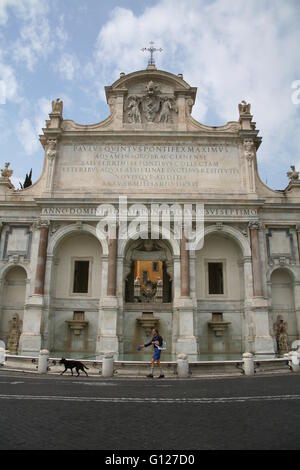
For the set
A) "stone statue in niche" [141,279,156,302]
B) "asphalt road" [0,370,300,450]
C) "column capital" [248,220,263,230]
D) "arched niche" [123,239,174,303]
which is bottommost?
"asphalt road" [0,370,300,450]

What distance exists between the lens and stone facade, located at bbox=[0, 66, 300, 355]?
905 inches

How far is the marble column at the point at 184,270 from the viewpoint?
893 inches

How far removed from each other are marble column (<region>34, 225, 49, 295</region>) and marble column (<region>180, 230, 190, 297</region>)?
7991 mm

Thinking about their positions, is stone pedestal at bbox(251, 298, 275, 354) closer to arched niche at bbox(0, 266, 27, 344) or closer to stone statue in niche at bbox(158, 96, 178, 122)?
stone statue in niche at bbox(158, 96, 178, 122)

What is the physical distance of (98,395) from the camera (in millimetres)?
9836

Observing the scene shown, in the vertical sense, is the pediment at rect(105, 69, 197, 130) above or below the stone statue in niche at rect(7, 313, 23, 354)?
above

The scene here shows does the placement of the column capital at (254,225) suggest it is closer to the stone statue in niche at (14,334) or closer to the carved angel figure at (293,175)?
the carved angel figure at (293,175)

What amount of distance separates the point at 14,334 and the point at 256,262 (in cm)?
1454

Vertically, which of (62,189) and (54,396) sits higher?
(62,189)

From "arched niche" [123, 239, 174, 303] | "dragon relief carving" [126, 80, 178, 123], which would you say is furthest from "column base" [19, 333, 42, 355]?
"dragon relief carving" [126, 80, 178, 123]

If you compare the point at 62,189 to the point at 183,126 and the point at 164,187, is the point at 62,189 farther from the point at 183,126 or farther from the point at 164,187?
the point at 183,126
